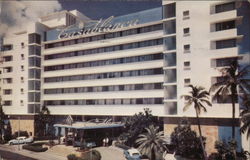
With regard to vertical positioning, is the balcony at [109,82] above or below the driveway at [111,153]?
above

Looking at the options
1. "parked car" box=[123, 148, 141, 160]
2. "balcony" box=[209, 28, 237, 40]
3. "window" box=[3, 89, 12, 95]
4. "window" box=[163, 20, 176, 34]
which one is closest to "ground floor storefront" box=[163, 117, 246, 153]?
"parked car" box=[123, 148, 141, 160]

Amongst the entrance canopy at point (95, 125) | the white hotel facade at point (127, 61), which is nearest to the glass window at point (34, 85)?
the white hotel facade at point (127, 61)

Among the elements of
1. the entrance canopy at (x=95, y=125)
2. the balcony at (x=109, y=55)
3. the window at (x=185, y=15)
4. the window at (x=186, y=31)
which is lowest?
the entrance canopy at (x=95, y=125)

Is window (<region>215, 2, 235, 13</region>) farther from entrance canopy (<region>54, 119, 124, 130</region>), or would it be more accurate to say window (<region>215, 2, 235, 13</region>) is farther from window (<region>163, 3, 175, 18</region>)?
entrance canopy (<region>54, 119, 124, 130</region>)

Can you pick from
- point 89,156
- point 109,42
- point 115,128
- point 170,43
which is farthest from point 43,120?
point 170,43

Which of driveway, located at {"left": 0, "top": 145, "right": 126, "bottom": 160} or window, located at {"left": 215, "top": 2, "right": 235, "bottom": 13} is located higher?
window, located at {"left": 215, "top": 2, "right": 235, "bottom": 13}

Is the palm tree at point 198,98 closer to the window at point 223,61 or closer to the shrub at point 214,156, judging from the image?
the shrub at point 214,156

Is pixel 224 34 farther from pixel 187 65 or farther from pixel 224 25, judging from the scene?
pixel 187 65

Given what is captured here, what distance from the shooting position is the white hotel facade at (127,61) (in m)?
25.0

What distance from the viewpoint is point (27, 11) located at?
72.9 ft

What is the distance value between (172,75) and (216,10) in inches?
329

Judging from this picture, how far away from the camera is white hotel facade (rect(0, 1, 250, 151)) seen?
2500cm

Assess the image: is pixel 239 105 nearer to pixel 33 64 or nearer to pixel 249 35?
pixel 249 35

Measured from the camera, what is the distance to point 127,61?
34312mm
